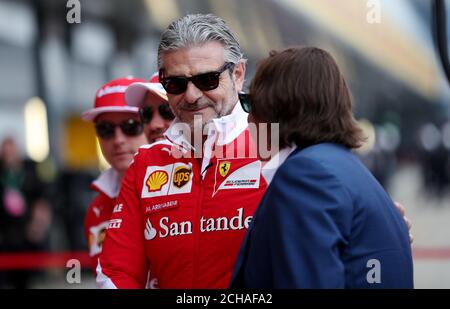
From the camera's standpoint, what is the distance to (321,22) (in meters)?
11.8

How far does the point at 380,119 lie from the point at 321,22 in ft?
33.2

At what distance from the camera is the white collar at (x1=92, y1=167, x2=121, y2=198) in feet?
12.0

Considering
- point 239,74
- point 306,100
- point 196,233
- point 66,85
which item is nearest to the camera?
point 306,100

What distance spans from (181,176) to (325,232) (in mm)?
792

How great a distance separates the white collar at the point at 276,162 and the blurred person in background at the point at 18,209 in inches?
232

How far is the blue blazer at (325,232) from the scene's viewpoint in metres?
1.97

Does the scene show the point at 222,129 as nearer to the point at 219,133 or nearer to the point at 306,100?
the point at 219,133

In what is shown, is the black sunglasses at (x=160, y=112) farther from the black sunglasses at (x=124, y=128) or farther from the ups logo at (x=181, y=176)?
the ups logo at (x=181, y=176)

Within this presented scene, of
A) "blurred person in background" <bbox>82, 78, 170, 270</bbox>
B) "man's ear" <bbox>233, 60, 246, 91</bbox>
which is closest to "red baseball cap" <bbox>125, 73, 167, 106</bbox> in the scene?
"blurred person in background" <bbox>82, 78, 170, 270</bbox>

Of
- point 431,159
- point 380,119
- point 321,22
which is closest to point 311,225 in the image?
point 321,22

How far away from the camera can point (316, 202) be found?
1990 mm

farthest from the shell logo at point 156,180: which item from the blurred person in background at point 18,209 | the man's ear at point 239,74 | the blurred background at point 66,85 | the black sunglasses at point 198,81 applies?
the blurred person in background at point 18,209

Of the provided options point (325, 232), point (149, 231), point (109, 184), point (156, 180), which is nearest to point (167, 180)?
point (156, 180)

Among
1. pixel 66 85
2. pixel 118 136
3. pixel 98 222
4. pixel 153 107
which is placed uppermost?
pixel 66 85
